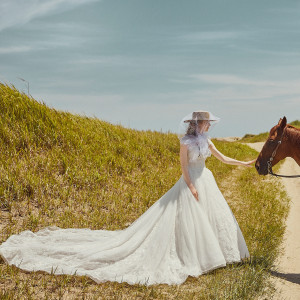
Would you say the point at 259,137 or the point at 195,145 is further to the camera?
the point at 259,137

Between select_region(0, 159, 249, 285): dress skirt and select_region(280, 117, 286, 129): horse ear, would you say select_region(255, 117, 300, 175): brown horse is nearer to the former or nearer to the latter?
select_region(280, 117, 286, 129): horse ear

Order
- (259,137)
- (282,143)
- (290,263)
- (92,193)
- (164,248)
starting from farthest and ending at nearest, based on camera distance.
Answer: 1. (259,137)
2. (92,193)
3. (290,263)
4. (282,143)
5. (164,248)

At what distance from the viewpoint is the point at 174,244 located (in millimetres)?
5086

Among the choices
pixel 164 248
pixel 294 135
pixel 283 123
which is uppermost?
pixel 283 123

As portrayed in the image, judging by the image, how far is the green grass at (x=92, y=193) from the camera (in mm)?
4555

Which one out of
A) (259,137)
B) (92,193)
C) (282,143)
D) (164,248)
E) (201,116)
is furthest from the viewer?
(259,137)

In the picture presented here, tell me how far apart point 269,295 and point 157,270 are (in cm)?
161

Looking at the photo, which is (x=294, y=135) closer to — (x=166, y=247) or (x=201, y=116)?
(x=201, y=116)

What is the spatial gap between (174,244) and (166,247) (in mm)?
135

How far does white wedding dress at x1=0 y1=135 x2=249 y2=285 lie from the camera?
15.9ft

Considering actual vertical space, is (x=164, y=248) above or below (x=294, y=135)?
below

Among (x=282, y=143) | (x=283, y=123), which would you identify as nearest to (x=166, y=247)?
(x=282, y=143)

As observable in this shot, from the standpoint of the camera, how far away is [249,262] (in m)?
5.39

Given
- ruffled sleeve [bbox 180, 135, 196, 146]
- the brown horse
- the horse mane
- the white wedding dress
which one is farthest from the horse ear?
ruffled sleeve [bbox 180, 135, 196, 146]
